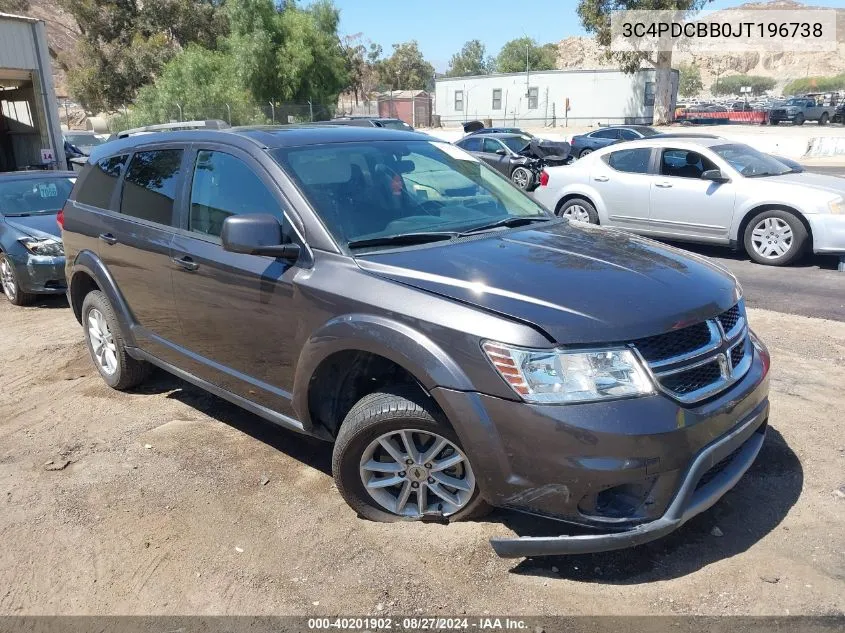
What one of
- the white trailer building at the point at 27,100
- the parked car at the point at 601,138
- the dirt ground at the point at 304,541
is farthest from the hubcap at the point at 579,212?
the parked car at the point at 601,138

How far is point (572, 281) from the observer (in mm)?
3068

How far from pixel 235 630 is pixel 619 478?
1.59 m

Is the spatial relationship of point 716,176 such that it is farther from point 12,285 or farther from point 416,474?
point 12,285

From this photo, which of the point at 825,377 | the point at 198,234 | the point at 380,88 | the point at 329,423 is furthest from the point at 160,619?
the point at 380,88

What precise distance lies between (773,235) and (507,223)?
623 centimetres

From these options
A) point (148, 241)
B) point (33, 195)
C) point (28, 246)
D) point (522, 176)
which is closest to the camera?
point (148, 241)

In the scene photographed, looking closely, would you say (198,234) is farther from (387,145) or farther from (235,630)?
(235,630)

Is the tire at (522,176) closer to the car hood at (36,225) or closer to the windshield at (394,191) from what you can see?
the car hood at (36,225)

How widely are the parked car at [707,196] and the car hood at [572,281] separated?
5831mm

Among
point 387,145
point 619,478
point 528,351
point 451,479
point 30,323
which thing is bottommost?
point 30,323

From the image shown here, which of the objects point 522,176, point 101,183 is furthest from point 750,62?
point 101,183

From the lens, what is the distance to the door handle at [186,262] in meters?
4.04

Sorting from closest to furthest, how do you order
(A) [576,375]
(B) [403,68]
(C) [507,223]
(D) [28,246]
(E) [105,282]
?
1. (A) [576,375]
2. (C) [507,223]
3. (E) [105,282]
4. (D) [28,246]
5. (B) [403,68]

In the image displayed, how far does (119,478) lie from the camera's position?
160 inches
